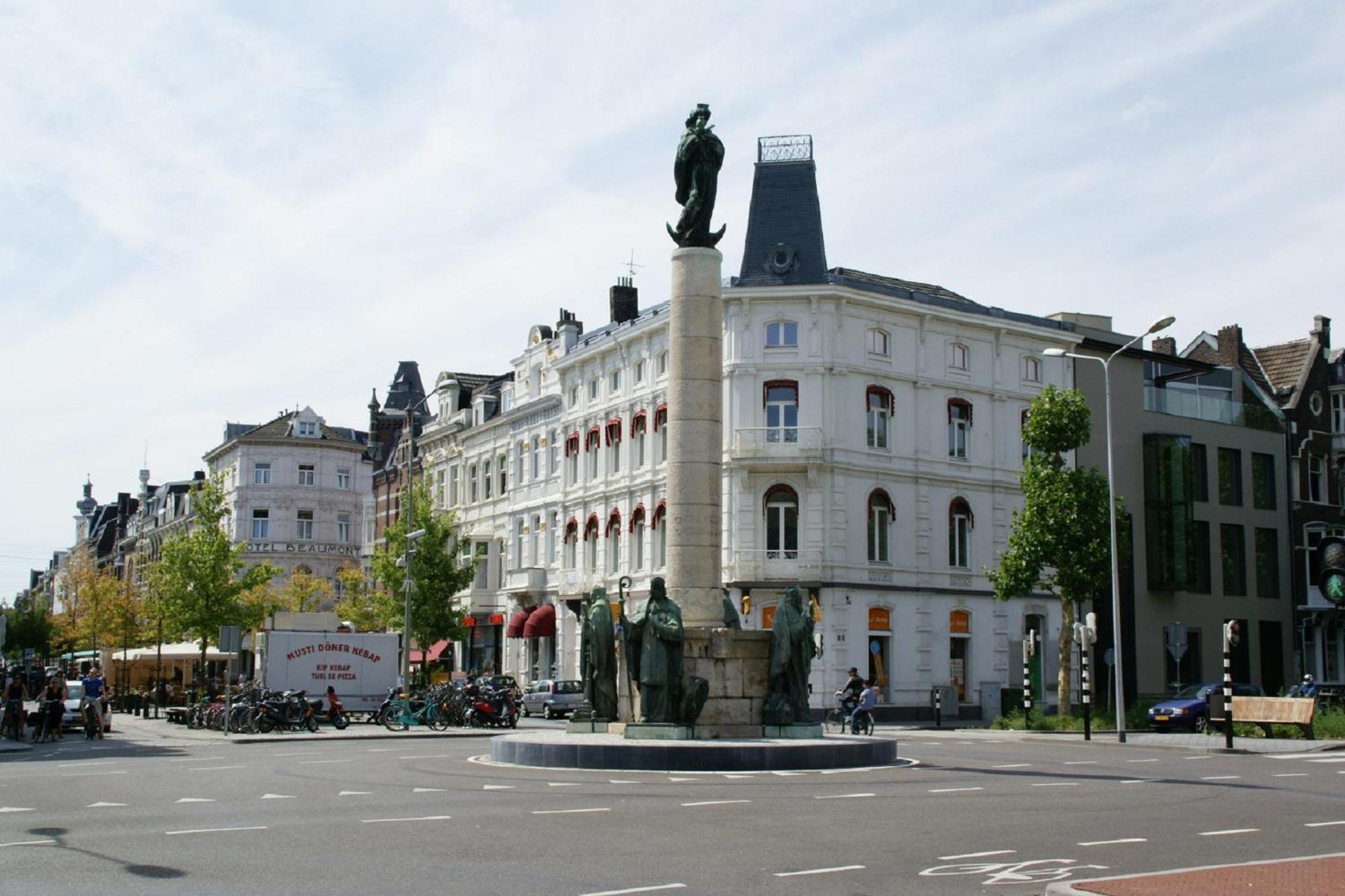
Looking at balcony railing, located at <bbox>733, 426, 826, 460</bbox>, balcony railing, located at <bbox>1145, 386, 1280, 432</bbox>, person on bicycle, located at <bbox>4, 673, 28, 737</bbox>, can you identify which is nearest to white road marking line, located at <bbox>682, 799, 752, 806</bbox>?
person on bicycle, located at <bbox>4, 673, 28, 737</bbox>

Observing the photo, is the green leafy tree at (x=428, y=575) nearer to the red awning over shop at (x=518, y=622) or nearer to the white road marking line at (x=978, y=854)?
the red awning over shop at (x=518, y=622)

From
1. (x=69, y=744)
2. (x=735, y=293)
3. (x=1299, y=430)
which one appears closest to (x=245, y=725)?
(x=69, y=744)

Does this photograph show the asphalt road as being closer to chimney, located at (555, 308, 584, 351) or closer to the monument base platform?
the monument base platform

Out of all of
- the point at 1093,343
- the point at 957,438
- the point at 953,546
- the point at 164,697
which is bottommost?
the point at 164,697

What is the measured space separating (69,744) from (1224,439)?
46312 millimetres

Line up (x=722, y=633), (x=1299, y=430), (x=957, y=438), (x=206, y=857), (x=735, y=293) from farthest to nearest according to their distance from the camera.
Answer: (x=1299, y=430) < (x=957, y=438) < (x=735, y=293) < (x=722, y=633) < (x=206, y=857)

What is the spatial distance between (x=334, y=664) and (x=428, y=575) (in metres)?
17.2

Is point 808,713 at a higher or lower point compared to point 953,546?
lower

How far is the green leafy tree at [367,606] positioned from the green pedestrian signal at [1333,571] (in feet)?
174

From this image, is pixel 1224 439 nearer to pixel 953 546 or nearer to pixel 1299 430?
pixel 1299 430

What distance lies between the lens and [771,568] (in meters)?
50.3

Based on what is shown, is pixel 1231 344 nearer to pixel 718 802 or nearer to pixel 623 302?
pixel 623 302

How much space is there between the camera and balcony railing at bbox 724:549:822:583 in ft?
165

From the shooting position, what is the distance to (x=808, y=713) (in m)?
26.9
